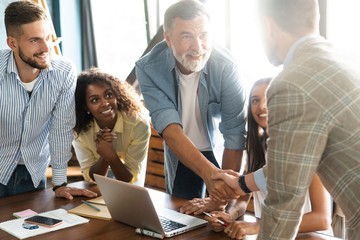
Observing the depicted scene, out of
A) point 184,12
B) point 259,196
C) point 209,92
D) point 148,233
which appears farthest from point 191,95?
point 148,233

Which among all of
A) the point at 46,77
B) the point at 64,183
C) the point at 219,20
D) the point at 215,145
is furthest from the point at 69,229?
the point at 219,20

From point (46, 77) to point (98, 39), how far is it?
3.38 meters

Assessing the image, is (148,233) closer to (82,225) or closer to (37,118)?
(82,225)

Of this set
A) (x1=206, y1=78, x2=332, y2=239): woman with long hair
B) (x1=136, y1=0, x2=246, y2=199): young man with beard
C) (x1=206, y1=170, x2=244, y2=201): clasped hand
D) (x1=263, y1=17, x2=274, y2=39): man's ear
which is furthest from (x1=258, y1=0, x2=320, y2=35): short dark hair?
(x1=136, y1=0, x2=246, y2=199): young man with beard

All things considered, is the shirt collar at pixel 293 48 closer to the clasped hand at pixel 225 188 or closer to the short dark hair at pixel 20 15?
the clasped hand at pixel 225 188

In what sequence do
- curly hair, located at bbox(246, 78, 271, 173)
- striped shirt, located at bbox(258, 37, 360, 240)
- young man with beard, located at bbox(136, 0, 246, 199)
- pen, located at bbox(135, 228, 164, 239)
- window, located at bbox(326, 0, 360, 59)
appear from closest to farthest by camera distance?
striped shirt, located at bbox(258, 37, 360, 240) < pen, located at bbox(135, 228, 164, 239) < curly hair, located at bbox(246, 78, 271, 173) < young man with beard, located at bbox(136, 0, 246, 199) < window, located at bbox(326, 0, 360, 59)

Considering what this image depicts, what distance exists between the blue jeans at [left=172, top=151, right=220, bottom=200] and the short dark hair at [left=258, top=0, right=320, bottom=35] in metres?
1.40

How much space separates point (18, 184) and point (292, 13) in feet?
5.75

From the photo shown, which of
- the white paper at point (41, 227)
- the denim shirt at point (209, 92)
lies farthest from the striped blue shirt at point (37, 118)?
the white paper at point (41, 227)

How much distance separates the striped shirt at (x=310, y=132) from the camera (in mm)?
Result: 1211

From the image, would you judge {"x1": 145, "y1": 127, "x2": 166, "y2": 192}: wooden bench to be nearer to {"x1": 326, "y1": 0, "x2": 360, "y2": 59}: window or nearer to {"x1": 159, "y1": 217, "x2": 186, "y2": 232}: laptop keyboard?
{"x1": 326, "y1": 0, "x2": 360, "y2": 59}: window

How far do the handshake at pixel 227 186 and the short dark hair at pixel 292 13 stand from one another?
703 mm

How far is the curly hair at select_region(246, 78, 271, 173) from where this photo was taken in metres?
2.25

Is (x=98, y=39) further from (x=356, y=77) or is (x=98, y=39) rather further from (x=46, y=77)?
(x=356, y=77)
